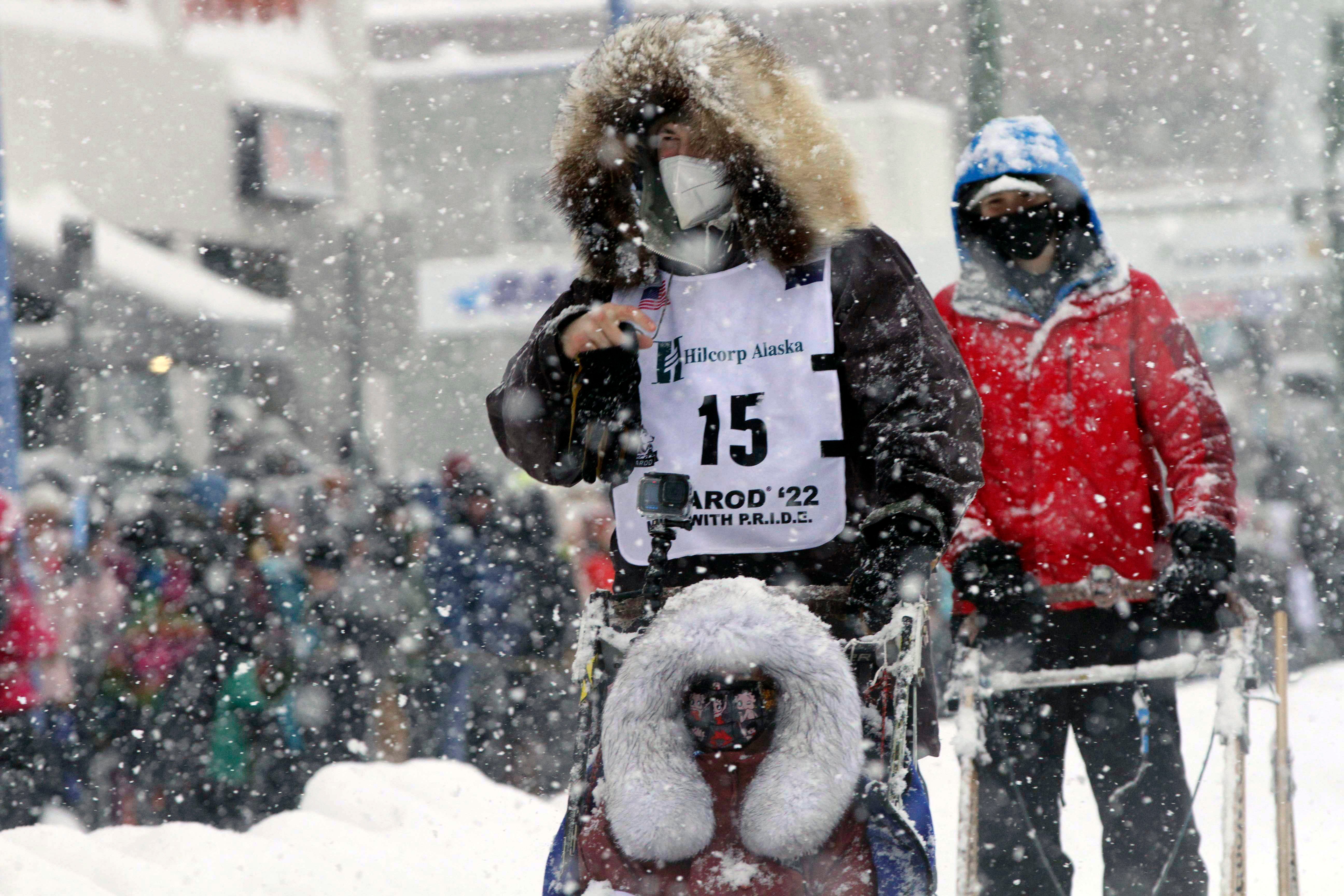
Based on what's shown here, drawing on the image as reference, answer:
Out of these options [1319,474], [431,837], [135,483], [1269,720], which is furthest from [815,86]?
[1319,474]

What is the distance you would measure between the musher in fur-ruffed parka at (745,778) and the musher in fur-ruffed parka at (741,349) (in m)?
0.38

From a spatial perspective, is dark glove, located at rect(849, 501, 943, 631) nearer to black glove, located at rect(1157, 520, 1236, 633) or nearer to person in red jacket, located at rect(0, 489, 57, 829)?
black glove, located at rect(1157, 520, 1236, 633)

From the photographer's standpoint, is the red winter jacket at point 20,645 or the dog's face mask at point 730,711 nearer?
the dog's face mask at point 730,711

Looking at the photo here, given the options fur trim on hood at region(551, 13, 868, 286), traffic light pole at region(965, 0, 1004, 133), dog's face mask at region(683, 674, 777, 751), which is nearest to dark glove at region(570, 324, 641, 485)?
fur trim on hood at region(551, 13, 868, 286)

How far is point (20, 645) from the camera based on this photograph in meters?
6.05

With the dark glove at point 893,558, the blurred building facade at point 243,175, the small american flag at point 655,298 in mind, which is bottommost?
the dark glove at point 893,558

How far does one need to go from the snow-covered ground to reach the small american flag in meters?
2.25

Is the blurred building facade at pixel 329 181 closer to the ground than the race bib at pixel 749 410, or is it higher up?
higher up

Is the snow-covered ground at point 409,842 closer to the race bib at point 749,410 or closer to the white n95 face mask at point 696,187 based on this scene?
the race bib at point 749,410

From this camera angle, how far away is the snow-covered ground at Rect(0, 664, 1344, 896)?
184 inches

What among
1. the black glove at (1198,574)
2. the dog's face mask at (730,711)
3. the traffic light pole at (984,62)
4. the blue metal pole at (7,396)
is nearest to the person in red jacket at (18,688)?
the blue metal pole at (7,396)

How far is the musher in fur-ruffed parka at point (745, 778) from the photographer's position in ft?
7.54

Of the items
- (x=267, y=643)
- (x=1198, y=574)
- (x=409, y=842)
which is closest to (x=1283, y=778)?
(x=1198, y=574)

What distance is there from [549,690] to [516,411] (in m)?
5.09
